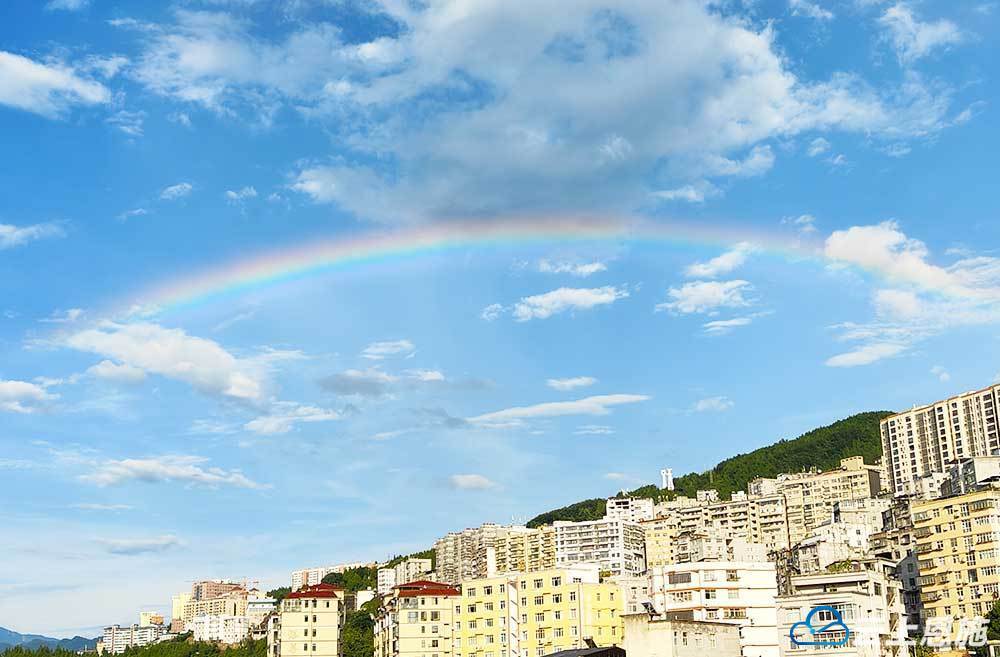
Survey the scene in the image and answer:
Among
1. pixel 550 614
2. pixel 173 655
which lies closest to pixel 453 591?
pixel 550 614

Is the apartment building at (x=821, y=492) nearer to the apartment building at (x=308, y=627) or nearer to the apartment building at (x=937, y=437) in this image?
the apartment building at (x=937, y=437)

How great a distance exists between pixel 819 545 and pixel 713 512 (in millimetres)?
72788

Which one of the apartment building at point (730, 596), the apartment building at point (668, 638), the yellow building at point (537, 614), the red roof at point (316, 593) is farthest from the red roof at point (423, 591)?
the apartment building at point (668, 638)

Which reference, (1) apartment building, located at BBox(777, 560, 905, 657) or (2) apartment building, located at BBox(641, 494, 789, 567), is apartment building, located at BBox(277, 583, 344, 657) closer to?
(1) apartment building, located at BBox(777, 560, 905, 657)

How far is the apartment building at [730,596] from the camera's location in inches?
2525

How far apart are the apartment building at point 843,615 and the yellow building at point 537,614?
15.9m

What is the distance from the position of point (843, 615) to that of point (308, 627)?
61460 millimetres

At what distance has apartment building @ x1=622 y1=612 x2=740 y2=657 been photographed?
159 feet

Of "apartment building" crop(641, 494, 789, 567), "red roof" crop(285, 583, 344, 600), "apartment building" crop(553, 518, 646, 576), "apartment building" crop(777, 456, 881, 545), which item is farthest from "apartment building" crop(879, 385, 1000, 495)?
"red roof" crop(285, 583, 344, 600)

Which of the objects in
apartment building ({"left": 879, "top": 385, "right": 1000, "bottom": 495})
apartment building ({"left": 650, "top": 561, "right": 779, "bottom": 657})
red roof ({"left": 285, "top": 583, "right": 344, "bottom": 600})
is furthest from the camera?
apartment building ({"left": 879, "top": 385, "right": 1000, "bottom": 495})

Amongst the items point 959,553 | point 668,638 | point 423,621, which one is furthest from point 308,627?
point 668,638

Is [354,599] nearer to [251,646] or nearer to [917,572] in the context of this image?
Result: [251,646]

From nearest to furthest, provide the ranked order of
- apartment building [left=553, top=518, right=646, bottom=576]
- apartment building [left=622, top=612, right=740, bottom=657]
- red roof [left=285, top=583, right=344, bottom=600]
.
A: apartment building [left=622, top=612, right=740, bottom=657] < red roof [left=285, top=583, right=344, bottom=600] < apartment building [left=553, top=518, right=646, bottom=576]

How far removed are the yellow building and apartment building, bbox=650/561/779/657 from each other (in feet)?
33.9
